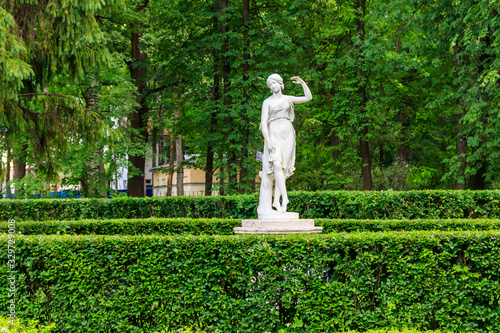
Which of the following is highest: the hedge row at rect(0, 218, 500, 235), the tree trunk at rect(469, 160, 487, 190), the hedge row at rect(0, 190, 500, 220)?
the tree trunk at rect(469, 160, 487, 190)

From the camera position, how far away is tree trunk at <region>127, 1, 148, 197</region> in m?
19.4

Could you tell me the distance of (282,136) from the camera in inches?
333

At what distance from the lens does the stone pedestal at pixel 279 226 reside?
25.8 ft

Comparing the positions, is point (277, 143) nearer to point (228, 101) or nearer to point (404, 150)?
point (228, 101)

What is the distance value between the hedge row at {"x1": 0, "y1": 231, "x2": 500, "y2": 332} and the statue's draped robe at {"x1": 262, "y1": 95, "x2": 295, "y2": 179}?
8.90 feet

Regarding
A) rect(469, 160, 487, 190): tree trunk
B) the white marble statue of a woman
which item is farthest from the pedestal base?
rect(469, 160, 487, 190): tree trunk

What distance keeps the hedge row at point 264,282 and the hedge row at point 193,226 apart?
12.7 feet

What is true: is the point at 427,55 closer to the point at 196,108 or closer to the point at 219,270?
the point at 196,108

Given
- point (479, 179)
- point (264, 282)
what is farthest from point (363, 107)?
point (264, 282)

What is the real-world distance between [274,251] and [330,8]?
16.7 m

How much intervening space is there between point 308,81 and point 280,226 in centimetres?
1344

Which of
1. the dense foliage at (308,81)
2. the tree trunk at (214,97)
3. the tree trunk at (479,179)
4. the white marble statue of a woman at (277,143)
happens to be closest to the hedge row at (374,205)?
the white marble statue of a woman at (277,143)

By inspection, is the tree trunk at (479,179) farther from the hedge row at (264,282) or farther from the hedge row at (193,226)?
the hedge row at (264,282)

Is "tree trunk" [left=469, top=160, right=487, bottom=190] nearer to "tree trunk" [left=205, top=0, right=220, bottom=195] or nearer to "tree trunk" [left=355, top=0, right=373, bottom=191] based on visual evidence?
"tree trunk" [left=355, top=0, right=373, bottom=191]
